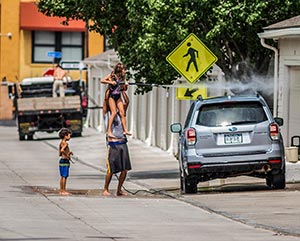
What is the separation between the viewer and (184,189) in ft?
62.7

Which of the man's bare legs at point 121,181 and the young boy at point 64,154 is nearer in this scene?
the man's bare legs at point 121,181

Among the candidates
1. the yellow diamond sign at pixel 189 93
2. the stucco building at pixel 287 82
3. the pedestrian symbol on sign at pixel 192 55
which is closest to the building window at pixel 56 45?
the stucco building at pixel 287 82

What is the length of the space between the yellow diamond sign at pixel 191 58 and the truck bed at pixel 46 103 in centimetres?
2140

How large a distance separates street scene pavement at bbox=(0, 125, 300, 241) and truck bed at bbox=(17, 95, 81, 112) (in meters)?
14.7

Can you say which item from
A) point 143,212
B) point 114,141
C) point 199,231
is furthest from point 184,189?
point 199,231

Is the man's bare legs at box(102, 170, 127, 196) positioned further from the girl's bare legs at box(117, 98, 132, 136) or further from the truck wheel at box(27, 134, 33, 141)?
the truck wheel at box(27, 134, 33, 141)

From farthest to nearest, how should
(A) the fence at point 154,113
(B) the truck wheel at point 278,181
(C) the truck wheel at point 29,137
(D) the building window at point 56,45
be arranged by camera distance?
(D) the building window at point 56,45, (C) the truck wheel at point 29,137, (A) the fence at point 154,113, (B) the truck wheel at point 278,181

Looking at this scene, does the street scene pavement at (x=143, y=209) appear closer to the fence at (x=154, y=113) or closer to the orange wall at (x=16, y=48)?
the fence at (x=154, y=113)

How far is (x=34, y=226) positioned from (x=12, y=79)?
5068 centimetres

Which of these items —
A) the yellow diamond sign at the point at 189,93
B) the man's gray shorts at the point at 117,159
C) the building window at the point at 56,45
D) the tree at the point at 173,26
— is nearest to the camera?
the man's gray shorts at the point at 117,159

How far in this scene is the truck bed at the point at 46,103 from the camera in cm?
4178

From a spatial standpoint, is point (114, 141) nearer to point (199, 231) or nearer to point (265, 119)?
point (265, 119)

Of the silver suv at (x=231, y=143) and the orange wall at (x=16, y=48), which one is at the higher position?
the orange wall at (x=16, y=48)

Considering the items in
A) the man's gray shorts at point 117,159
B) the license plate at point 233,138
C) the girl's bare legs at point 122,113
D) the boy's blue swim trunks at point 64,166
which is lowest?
the boy's blue swim trunks at point 64,166
